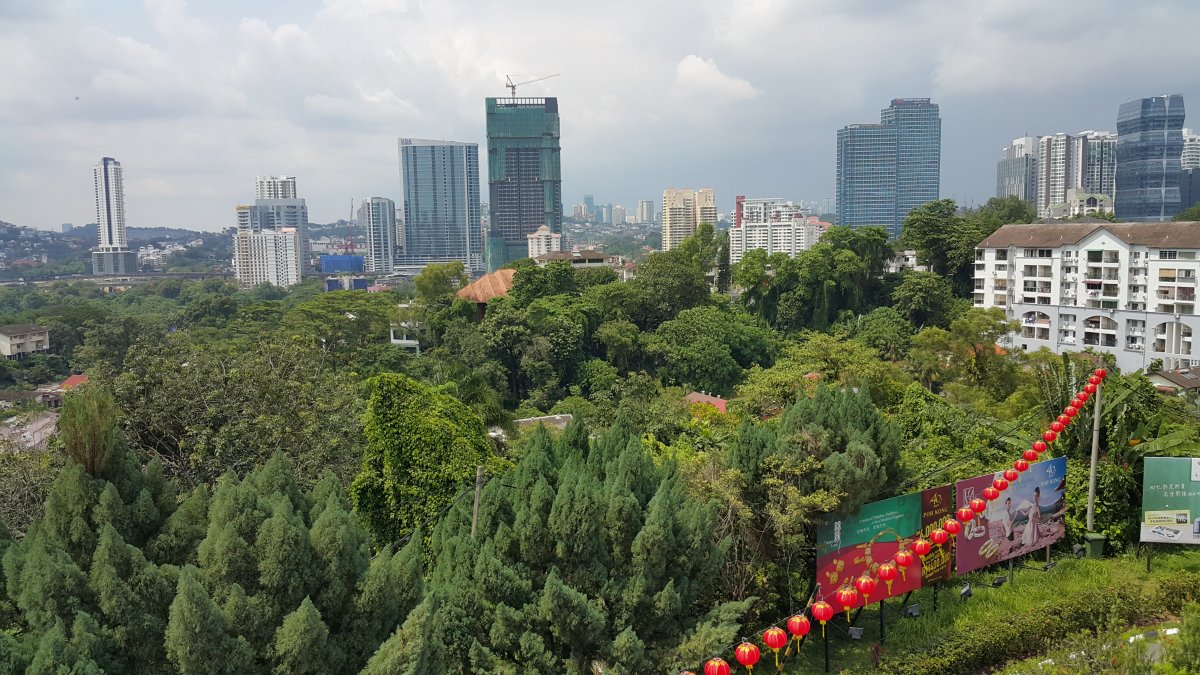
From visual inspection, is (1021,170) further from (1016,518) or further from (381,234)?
(1016,518)

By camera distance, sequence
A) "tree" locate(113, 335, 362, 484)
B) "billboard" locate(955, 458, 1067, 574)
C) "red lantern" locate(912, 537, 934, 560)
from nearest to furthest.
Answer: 1. "red lantern" locate(912, 537, 934, 560)
2. "billboard" locate(955, 458, 1067, 574)
3. "tree" locate(113, 335, 362, 484)

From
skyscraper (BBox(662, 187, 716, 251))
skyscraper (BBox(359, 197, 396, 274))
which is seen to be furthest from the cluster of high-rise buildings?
skyscraper (BBox(359, 197, 396, 274))

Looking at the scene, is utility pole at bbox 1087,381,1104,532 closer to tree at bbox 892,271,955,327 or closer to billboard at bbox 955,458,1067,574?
billboard at bbox 955,458,1067,574

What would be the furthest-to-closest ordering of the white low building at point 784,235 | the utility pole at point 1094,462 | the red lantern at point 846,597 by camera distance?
1. the white low building at point 784,235
2. the utility pole at point 1094,462
3. the red lantern at point 846,597

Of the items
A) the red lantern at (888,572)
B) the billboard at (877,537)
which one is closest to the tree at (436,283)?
the billboard at (877,537)

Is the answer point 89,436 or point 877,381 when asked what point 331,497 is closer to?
point 89,436

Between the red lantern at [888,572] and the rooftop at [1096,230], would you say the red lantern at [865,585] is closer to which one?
the red lantern at [888,572]

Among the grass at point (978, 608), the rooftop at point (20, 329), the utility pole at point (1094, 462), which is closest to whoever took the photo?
the grass at point (978, 608)
